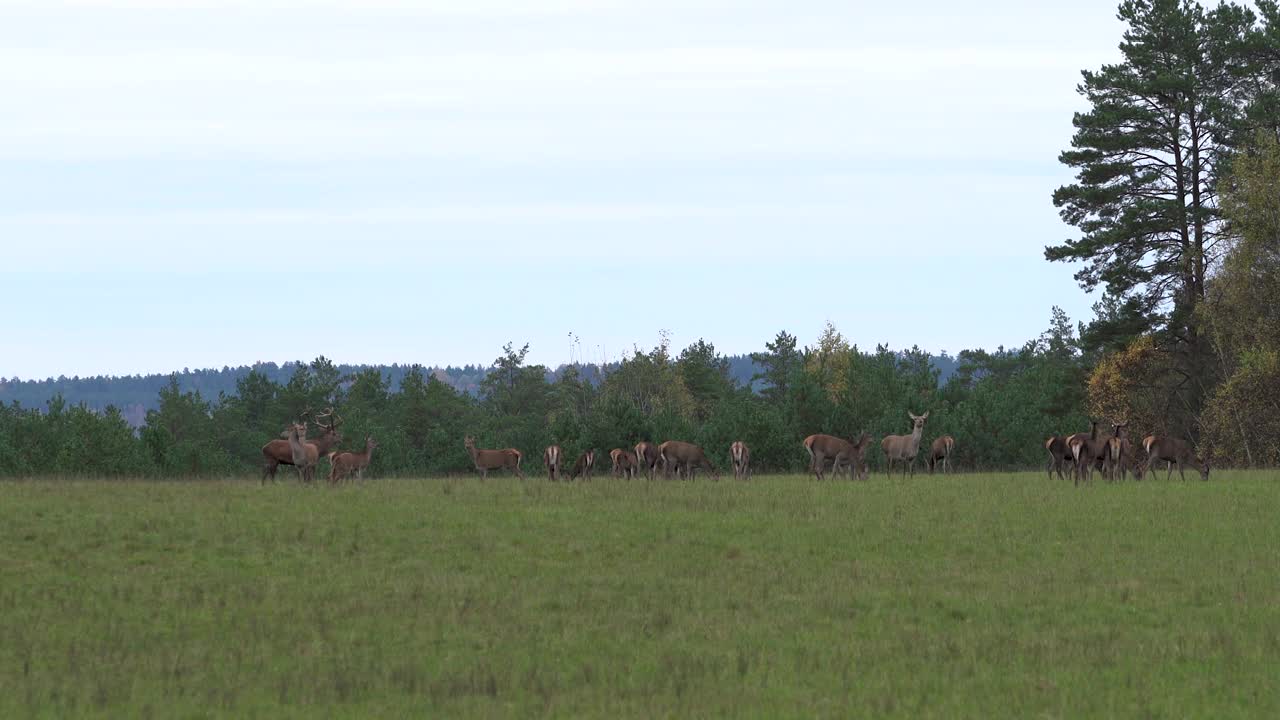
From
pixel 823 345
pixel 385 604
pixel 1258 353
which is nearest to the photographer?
pixel 385 604

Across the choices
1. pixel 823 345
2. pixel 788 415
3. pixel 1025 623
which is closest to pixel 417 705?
pixel 1025 623

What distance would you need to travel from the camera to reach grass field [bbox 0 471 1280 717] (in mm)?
13352

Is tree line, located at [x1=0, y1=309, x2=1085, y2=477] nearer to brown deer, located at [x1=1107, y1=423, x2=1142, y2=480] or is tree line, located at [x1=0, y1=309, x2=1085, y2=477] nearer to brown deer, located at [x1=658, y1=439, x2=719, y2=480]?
brown deer, located at [x1=658, y1=439, x2=719, y2=480]

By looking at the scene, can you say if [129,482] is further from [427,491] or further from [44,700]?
[44,700]

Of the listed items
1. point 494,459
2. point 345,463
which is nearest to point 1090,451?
point 494,459

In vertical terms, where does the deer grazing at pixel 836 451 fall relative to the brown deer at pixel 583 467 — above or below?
above

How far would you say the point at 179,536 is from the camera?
23.5 meters

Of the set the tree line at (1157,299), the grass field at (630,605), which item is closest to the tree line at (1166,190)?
the tree line at (1157,299)

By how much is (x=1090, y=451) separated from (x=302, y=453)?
65.0 ft

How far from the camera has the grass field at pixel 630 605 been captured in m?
13.4

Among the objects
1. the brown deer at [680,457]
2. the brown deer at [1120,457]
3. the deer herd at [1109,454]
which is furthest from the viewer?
the brown deer at [680,457]

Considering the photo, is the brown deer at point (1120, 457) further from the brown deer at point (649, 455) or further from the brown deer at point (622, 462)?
the brown deer at point (622, 462)

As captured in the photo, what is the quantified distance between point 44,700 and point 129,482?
69.6 ft

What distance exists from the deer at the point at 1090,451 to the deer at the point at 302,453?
19058mm
